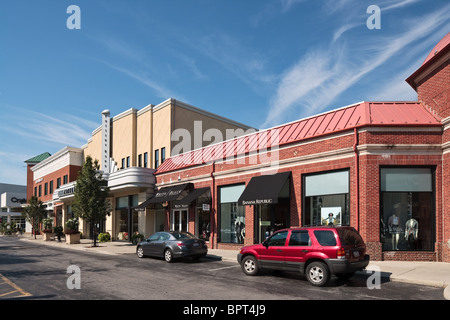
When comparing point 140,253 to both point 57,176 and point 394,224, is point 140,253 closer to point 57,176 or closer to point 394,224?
point 394,224

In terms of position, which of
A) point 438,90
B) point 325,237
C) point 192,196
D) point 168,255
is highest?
point 438,90

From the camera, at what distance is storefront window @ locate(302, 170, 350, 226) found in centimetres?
1577

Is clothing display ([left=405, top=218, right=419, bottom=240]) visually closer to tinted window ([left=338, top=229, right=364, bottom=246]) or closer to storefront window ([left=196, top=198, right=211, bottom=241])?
tinted window ([left=338, top=229, right=364, bottom=246])

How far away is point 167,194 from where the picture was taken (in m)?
25.1

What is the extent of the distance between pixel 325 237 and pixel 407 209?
6322 millimetres

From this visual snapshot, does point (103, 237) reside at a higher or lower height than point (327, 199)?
lower

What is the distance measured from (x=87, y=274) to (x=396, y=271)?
34.2 feet

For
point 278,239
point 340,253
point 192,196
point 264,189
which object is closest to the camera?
point 340,253

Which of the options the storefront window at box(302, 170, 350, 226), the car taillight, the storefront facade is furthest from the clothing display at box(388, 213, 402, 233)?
the storefront facade

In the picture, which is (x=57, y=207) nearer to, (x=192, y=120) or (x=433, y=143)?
(x=192, y=120)

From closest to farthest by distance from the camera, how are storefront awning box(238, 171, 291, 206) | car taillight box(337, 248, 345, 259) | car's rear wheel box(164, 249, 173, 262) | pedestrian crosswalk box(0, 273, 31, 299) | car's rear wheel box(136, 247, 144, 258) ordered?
pedestrian crosswalk box(0, 273, 31, 299)
car taillight box(337, 248, 345, 259)
car's rear wheel box(164, 249, 173, 262)
storefront awning box(238, 171, 291, 206)
car's rear wheel box(136, 247, 144, 258)

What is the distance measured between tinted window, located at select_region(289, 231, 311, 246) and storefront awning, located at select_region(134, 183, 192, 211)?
43.1 feet

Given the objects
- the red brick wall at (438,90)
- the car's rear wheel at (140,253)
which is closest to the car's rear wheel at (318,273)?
the red brick wall at (438,90)

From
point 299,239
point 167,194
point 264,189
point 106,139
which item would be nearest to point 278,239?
point 299,239
